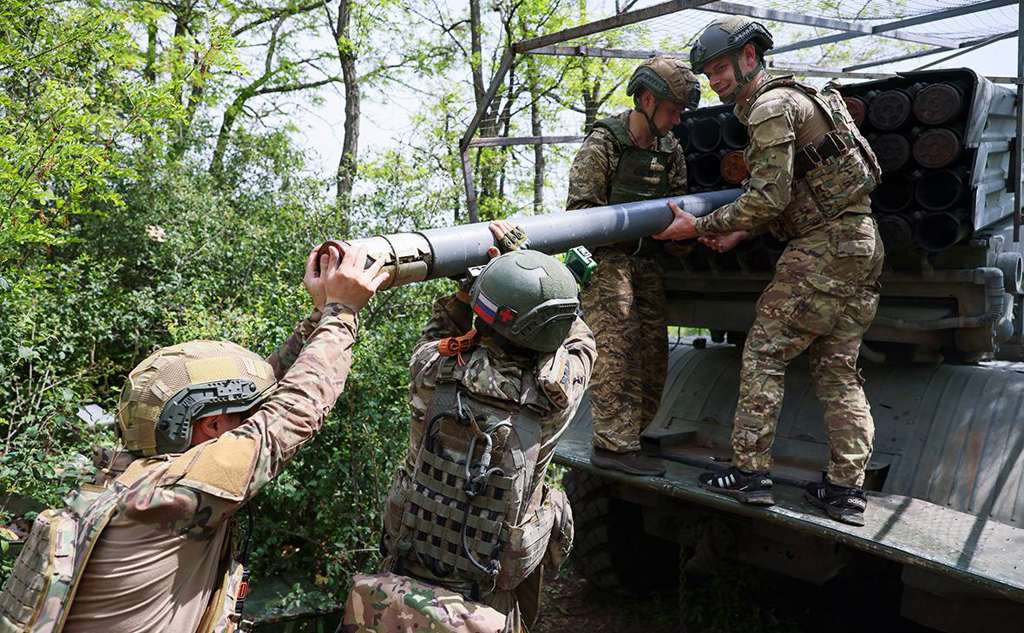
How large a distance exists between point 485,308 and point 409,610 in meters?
0.97

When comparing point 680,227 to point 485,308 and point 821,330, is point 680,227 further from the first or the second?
point 485,308

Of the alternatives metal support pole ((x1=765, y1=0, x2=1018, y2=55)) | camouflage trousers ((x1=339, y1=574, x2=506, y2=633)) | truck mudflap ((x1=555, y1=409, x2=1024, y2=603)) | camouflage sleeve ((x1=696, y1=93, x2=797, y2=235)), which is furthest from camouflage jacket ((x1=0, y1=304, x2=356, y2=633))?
metal support pole ((x1=765, y1=0, x2=1018, y2=55))

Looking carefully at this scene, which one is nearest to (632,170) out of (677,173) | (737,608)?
(677,173)

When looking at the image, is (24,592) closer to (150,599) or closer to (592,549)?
(150,599)

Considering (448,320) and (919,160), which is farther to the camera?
(919,160)

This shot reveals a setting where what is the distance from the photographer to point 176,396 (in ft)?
6.67

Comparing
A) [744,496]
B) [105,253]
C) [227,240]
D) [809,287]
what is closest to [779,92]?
[809,287]

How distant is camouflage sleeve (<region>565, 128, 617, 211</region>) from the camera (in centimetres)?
418

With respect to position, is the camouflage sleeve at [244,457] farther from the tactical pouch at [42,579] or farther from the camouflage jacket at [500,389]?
the camouflage jacket at [500,389]

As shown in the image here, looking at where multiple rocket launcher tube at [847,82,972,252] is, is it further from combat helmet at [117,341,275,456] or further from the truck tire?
combat helmet at [117,341,275,456]

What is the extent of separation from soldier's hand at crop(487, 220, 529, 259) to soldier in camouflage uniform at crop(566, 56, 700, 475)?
1.20 metres

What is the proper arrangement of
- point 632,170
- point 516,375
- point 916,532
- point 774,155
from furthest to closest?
1. point 632,170
2. point 774,155
3. point 916,532
4. point 516,375

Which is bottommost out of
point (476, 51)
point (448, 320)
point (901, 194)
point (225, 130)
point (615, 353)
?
point (615, 353)

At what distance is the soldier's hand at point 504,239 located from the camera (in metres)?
2.98
